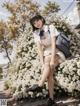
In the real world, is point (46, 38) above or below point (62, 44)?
above

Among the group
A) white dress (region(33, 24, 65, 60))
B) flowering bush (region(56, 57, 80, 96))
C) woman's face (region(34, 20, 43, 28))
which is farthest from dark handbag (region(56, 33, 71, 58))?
flowering bush (region(56, 57, 80, 96))

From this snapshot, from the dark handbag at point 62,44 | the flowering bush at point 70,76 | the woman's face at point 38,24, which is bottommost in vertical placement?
the flowering bush at point 70,76

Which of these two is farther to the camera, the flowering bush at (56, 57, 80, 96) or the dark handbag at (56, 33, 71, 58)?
the flowering bush at (56, 57, 80, 96)

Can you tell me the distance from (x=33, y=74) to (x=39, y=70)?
19 centimetres

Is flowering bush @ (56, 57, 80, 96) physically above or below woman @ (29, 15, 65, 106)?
below

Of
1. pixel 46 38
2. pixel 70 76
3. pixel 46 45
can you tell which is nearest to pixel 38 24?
pixel 46 38

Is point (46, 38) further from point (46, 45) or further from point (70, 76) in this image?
point (70, 76)

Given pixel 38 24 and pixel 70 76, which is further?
pixel 70 76

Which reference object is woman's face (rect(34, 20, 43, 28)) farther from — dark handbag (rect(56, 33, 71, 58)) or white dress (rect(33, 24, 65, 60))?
dark handbag (rect(56, 33, 71, 58))

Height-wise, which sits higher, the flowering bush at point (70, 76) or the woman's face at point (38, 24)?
the woman's face at point (38, 24)

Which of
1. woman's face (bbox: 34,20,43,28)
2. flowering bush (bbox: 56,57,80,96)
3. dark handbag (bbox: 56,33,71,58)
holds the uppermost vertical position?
woman's face (bbox: 34,20,43,28)

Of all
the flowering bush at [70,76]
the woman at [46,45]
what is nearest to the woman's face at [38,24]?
the woman at [46,45]

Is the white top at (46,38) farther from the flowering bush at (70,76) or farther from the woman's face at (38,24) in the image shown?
the flowering bush at (70,76)

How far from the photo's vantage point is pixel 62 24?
10.5m
